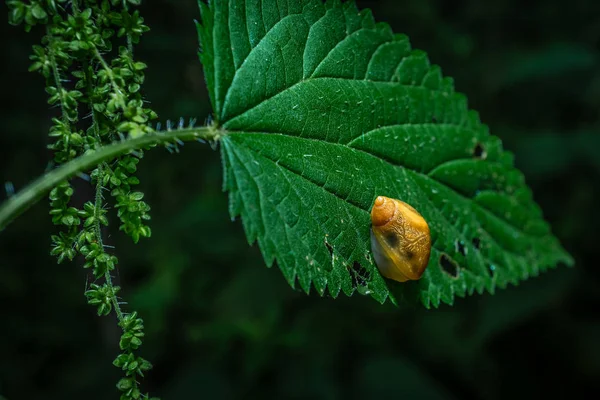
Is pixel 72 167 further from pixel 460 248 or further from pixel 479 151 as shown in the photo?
pixel 479 151

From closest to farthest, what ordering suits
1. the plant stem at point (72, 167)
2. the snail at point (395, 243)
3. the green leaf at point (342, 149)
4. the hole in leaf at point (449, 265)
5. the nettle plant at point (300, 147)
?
the plant stem at point (72, 167), the nettle plant at point (300, 147), the green leaf at point (342, 149), the snail at point (395, 243), the hole in leaf at point (449, 265)

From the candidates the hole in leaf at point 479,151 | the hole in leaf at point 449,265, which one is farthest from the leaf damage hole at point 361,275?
the hole in leaf at point 479,151

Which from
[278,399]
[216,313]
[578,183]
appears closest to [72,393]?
[216,313]

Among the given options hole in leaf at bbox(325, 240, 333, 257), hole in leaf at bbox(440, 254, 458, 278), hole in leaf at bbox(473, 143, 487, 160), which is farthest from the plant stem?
hole in leaf at bbox(473, 143, 487, 160)

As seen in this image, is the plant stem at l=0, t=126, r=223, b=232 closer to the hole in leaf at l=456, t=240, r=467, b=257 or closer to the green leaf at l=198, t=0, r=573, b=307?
the green leaf at l=198, t=0, r=573, b=307

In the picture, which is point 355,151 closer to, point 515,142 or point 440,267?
point 440,267

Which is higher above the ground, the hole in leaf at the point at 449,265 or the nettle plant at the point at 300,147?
the nettle plant at the point at 300,147

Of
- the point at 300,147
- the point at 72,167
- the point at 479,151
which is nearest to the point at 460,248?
the point at 479,151

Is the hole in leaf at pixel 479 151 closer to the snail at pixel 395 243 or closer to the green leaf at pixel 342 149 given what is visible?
the green leaf at pixel 342 149

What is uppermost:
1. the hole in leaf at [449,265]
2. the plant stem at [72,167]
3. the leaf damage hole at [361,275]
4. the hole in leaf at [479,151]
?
the plant stem at [72,167]

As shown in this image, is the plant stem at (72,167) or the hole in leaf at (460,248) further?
the hole in leaf at (460,248)
